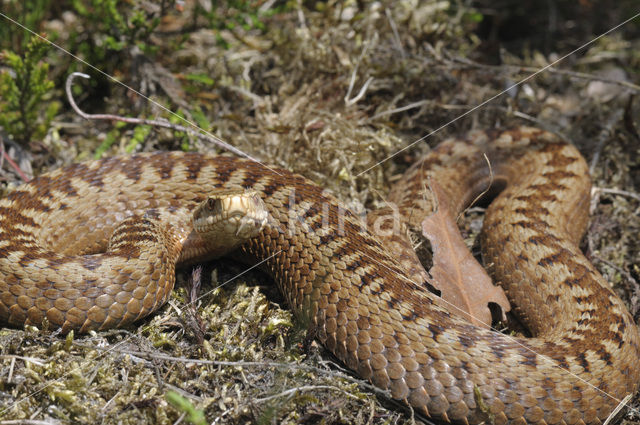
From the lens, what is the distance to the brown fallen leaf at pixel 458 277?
405 cm

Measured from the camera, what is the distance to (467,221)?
5.27 m

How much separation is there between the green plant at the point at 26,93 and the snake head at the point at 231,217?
204 cm

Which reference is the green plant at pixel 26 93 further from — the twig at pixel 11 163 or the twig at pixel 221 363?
the twig at pixel 221 363

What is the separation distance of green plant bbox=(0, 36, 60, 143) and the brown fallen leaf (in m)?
3.42

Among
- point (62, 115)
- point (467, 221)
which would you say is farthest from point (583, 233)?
point (62, 115)

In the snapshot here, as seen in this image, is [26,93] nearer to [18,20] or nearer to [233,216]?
[18,20]

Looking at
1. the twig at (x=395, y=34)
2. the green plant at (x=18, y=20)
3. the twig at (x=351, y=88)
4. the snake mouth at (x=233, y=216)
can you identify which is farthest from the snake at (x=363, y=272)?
the green plant at (x=18, y=20)

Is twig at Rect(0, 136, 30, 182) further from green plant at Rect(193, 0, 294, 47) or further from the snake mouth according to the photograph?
green plant at Rect(193, 0, 294, 47)

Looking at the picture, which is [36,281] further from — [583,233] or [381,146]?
[583,233]

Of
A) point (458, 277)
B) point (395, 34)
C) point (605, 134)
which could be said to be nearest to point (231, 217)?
point (458, 277)

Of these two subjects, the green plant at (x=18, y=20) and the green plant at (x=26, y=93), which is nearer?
the green plant at (x=26, y=93)

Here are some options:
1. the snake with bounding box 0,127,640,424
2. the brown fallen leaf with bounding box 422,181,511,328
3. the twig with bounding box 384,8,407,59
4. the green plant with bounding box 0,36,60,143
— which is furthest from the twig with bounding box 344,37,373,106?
the green plant with bounding box 0,36,60,143

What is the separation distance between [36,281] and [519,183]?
4222 millimetres

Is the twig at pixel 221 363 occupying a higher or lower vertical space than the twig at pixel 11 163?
lower
